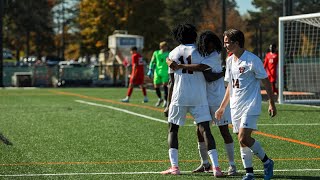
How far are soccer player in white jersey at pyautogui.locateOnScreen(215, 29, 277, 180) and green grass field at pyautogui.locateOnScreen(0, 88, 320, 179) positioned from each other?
597 millimetres

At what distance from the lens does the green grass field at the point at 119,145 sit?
35.9 feet

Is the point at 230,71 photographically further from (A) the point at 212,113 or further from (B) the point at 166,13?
(B) the point at 166,13

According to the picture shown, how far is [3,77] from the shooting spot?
49875 mm

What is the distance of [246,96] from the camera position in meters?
9.75

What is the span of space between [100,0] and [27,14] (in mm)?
15109

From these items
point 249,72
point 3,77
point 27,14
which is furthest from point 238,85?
point 27,14

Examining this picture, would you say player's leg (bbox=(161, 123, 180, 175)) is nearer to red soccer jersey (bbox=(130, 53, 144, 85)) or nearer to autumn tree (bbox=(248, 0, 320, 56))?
red soccer jersey (bbox=(130, 53, 144, 85))

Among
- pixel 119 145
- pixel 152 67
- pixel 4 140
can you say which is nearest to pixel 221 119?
pixel 119 145

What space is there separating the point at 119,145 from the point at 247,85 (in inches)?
192

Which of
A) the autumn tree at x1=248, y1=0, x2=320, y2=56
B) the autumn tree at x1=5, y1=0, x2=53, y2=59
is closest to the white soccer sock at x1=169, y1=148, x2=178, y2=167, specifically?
the autumn tree at x1=248, y1=0, x2=320, y2=56

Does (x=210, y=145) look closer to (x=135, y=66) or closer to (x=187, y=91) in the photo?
(x=187, y=91)

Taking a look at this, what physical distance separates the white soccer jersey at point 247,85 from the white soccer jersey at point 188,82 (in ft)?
2.96

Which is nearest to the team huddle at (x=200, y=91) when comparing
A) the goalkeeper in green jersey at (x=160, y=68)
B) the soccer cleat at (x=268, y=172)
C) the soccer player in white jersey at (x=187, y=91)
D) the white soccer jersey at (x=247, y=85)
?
the soccer player in white jersey at (x=187, y=91)

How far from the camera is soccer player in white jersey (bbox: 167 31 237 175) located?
10641mm
